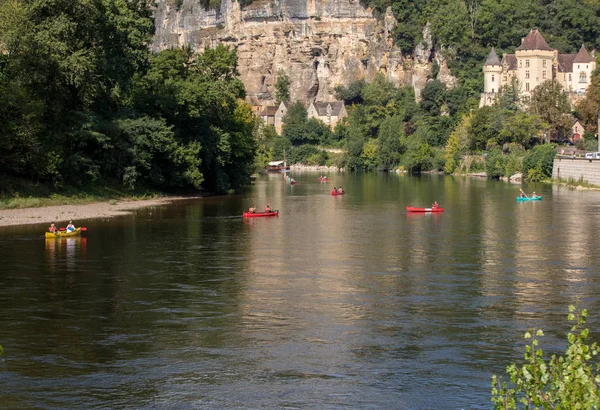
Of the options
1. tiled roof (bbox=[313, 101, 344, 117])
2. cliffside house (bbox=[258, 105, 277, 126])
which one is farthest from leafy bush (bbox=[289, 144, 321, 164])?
cliffside house (bbox=[258, 105, 277, 126])

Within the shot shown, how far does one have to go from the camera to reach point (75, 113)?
62.5m

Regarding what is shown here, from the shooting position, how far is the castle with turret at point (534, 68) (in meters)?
138

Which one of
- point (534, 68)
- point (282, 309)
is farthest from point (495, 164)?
point (282, 309)

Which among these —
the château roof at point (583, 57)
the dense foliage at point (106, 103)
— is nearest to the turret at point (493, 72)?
the château roof at point (583, 57)

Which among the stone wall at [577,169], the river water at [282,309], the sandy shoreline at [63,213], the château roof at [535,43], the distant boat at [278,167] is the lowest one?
the river water at [282,309]

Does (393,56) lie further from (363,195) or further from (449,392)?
(449,392)

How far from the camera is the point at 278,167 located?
15325 cm

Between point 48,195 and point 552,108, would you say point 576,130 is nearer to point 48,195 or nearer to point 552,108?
point 552,108

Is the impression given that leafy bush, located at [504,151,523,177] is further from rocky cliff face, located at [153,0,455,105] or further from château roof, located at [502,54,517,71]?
rocky cliff face, located at [153,0,455,105]

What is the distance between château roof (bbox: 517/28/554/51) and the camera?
454ft

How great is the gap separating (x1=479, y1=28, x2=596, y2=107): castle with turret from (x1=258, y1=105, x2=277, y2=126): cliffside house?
188ft

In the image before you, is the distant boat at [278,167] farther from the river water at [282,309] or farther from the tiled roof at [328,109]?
the river water at [282,309]

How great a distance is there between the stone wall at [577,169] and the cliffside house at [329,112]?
84.9 meters

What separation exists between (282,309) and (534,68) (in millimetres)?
118348
